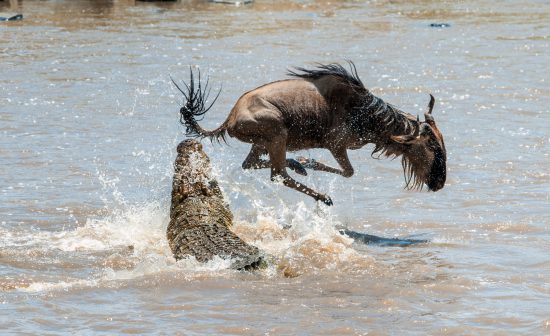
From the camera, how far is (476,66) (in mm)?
17109

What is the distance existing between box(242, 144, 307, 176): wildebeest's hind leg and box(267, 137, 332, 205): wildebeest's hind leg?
19 cm

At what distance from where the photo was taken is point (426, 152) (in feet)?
27.8

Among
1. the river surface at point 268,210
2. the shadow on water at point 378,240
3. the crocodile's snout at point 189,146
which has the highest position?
the crocodile's snout at point 189,146

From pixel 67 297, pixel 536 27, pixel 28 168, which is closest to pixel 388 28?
pixel 536 27

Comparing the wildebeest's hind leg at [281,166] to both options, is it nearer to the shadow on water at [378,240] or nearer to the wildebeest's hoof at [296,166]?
the wildebeest's hoof at [296,166]

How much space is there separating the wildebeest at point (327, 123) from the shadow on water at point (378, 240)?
1.60 ft

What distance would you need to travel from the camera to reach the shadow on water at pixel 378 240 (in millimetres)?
7715

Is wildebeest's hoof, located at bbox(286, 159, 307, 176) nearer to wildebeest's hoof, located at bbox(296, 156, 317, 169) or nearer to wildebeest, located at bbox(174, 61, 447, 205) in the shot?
wildebeest, located at bbox(174, 61, 447, 205)

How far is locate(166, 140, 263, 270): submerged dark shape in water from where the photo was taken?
6715 millimetres

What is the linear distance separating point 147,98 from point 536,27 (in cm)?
1079

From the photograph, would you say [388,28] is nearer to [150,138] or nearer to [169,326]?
[150,138]

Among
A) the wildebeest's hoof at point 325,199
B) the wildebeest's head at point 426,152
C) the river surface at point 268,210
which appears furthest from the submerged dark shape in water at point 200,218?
the wildebeest's head at point 426,152

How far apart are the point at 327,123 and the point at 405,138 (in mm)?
639

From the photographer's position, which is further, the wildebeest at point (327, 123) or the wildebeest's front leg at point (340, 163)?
the wildebeest's front leg at point (340, 163)
